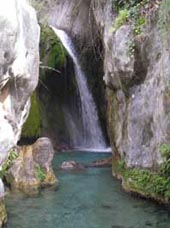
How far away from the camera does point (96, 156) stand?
17.2 meters

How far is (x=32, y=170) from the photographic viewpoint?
12281 mm

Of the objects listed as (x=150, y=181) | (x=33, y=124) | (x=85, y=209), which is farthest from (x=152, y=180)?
(x=33, y=124)

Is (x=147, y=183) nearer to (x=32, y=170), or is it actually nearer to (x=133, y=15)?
(x=32, y=170)

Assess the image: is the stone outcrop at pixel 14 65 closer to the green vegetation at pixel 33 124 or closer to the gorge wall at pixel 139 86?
the gorge wall at pixel 139 86

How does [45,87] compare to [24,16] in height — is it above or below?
below

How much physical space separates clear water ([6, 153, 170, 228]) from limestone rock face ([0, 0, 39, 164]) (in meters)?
1.89

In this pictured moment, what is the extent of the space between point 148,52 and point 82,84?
8.96 m

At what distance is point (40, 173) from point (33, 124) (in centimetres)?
680

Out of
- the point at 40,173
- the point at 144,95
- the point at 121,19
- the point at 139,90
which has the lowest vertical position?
the point at 40,173

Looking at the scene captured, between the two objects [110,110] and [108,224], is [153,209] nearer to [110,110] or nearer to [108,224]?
[108,224]

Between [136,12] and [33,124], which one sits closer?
[136,12]

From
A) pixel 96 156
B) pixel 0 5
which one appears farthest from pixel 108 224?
pixel 96 156

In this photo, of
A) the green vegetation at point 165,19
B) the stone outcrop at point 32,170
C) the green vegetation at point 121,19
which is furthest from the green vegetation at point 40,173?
the green vegetation at point 165,19

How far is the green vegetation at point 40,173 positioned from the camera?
12.4 metres
